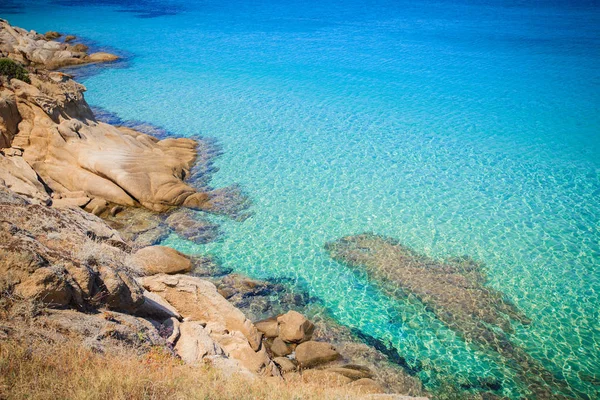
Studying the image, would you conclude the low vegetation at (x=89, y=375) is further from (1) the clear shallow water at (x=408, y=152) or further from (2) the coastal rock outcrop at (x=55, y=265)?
(1) the clear shallow water at (x=408, y=152)

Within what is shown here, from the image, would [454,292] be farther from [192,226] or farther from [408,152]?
[408,152]

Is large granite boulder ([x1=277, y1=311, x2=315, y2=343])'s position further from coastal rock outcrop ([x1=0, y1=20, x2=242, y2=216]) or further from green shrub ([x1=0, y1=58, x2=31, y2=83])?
green shrub ([x1=0, y1=58, x2=31, y2=83])

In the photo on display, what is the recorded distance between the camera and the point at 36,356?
532cm

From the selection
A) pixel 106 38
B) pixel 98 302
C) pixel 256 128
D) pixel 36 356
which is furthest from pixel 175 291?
pixel 106 38

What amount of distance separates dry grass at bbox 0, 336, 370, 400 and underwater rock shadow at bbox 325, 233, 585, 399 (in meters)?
5.57

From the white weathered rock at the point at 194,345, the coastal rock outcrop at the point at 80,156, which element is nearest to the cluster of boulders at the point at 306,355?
the white weathered rock at the point at 194,345

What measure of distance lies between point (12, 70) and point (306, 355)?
55.4 feet

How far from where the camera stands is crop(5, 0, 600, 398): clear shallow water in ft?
38.2

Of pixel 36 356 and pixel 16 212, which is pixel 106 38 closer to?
pixel 16 212

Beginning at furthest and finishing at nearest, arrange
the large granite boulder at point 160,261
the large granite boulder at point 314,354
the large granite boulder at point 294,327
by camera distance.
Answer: the large granite boulder at point 160,261, the large granite boulder at point 294,327, the large granite boulder at point 314,354

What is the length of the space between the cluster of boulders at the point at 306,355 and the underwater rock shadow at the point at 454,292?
2907mm

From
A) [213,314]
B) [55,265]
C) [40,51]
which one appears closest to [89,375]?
[55,265]

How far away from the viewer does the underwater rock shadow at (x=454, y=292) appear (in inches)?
392

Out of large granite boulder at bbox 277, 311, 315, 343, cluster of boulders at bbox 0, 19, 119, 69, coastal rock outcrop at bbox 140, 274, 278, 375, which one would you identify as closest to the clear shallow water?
large granite boulder at bbox 277, 311, 315, 343
